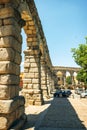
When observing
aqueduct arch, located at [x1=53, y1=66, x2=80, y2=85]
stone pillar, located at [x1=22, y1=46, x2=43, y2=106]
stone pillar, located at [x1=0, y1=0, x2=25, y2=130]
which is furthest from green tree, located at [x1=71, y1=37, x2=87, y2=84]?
aqueduct arch, located at [x1=53, y1=66, x2=80, y2=85]

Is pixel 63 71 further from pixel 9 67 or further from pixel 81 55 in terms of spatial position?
pixel 9 67

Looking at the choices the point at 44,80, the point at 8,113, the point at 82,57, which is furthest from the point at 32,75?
the point at 82,57

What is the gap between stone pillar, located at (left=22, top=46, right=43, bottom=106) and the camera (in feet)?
57.3

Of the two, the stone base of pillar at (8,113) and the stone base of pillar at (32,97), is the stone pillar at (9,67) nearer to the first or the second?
the stone base of pillar at (8,113)

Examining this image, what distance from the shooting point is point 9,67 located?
7.73 m

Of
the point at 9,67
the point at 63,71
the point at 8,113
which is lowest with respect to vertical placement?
the point at 8,113

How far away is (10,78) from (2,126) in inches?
62.5

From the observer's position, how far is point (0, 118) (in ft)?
23.8

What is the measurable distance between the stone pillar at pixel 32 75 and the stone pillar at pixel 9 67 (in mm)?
8736

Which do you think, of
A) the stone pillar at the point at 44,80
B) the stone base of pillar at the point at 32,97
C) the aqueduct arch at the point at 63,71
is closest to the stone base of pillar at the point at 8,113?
the stone base of pillar at the point at 32,97

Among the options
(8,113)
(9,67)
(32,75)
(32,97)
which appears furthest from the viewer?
(32,75)

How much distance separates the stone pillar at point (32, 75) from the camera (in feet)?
57.3

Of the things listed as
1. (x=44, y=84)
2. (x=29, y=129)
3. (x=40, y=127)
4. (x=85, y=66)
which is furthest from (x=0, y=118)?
(x=85, y=66)

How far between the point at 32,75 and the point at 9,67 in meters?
10.3
